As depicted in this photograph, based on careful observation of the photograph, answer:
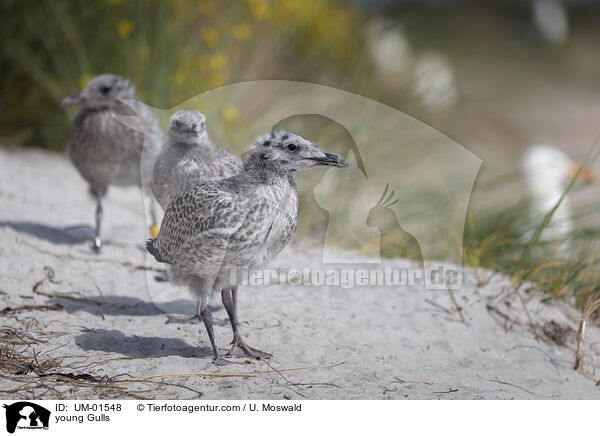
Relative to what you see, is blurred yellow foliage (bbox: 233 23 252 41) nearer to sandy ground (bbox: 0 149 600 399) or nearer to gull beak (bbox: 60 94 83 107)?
gull beak (bbox: 60 94 83 107)

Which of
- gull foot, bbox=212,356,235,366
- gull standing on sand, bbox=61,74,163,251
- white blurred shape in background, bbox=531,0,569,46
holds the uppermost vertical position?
white blurred shape in background, bbox=531,0,569,46

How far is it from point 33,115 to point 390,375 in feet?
15.5

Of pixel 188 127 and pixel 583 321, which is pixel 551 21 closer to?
pixel 583 321

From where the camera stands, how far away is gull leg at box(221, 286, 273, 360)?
9.77 feet

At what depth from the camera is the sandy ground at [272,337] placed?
276 centimetres

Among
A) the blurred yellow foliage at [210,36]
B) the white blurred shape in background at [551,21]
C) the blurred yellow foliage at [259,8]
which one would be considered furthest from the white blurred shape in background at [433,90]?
the white blurred shape in background at [551,21]

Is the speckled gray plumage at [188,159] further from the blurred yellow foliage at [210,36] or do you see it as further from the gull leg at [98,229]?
the blurred yellow foliage at [210,36]

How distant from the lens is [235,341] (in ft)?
9.94

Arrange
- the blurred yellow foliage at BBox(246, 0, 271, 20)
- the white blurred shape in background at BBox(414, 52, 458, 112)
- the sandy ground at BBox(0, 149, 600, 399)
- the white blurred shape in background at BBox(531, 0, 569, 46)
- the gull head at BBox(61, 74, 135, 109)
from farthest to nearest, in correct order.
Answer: the white blurred shape in background at BBox(531, 0, 569, 46) < the white blurred shape in background at BBox(414, 52, 458, 112) < the blurred yellow foliage at BBox(246, 0, 271, 20) < the gull head at BBox(61, 74, 135, 109) < the sandy ground at BBox(0, 149, 600, 399)

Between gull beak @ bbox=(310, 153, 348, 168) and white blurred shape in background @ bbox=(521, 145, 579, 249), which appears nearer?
gull beak @ bbox=(310, 153, 348, 168)

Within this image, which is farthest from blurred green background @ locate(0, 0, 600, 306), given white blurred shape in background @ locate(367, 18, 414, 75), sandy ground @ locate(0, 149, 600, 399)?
sandy ground @ locate(0, 149, 600, 399)
